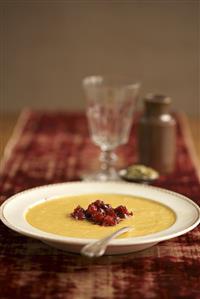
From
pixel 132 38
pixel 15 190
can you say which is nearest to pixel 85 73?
pixel 132 38

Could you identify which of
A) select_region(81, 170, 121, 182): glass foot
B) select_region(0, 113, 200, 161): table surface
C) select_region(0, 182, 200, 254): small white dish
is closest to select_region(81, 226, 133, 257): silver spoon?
select_region(0, 182, 200, 254): small white dish

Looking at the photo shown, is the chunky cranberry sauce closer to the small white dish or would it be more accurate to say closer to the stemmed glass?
the small white dish

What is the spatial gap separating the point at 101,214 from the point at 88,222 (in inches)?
1.2

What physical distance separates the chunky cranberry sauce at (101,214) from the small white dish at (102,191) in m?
0.07

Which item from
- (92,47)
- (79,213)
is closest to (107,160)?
(79,213)

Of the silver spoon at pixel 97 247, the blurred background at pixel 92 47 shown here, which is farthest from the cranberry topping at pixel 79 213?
the blurred background at pixel 92 47

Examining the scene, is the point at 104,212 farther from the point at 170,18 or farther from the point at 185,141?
the point at 170,18

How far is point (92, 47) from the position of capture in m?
4.03

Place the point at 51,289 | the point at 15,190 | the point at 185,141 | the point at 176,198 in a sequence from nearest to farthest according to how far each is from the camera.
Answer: the point at 51,289, the point at 176,198, the point at 15,190, the point at 185,141

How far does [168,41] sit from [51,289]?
3.10m

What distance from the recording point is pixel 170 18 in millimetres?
3965

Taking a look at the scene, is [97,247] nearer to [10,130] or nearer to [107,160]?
[107,160]

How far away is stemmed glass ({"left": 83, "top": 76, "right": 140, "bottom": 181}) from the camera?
184cm

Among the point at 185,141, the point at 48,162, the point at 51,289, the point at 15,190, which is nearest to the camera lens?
the point at 51,289
